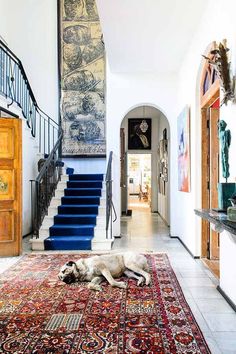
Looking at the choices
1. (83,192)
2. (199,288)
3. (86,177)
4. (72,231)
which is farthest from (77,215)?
(199,288)

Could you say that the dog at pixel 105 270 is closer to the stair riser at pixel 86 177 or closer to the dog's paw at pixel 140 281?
the dog's paw at pixel 140 281

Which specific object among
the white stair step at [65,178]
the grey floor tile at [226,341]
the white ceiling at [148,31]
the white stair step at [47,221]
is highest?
the white ceiling at [148,31]

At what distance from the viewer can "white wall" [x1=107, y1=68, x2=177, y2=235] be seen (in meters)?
6.82

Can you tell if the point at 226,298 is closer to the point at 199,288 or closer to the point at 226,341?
the point at 199,288

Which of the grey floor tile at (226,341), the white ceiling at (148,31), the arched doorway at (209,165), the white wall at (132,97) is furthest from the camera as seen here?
the white wall at (132,97)

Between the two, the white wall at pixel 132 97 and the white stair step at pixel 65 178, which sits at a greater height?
the white wall at pixel 132 97

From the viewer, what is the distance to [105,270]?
12.4ft

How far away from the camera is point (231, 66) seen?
3.18 metres

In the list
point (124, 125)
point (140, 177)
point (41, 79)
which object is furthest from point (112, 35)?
point (140, 177)

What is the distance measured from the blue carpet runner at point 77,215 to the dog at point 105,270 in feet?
5.78

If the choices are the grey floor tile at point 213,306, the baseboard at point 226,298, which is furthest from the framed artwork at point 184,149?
the grey floor tile at point 213,306

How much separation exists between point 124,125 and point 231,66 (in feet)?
29.5

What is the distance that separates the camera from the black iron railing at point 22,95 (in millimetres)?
6621

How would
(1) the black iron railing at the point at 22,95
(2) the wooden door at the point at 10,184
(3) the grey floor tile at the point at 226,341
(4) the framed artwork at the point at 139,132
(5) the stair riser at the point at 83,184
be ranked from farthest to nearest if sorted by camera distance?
(4) the framed artwork at the point at 139,132, (5) the stair riser at the point at 83,184, (1) the black iron railing at the point at 22,95, (2) the wooden door at the point at 10,184, (3) the grey floor tile at the point at 226,341
